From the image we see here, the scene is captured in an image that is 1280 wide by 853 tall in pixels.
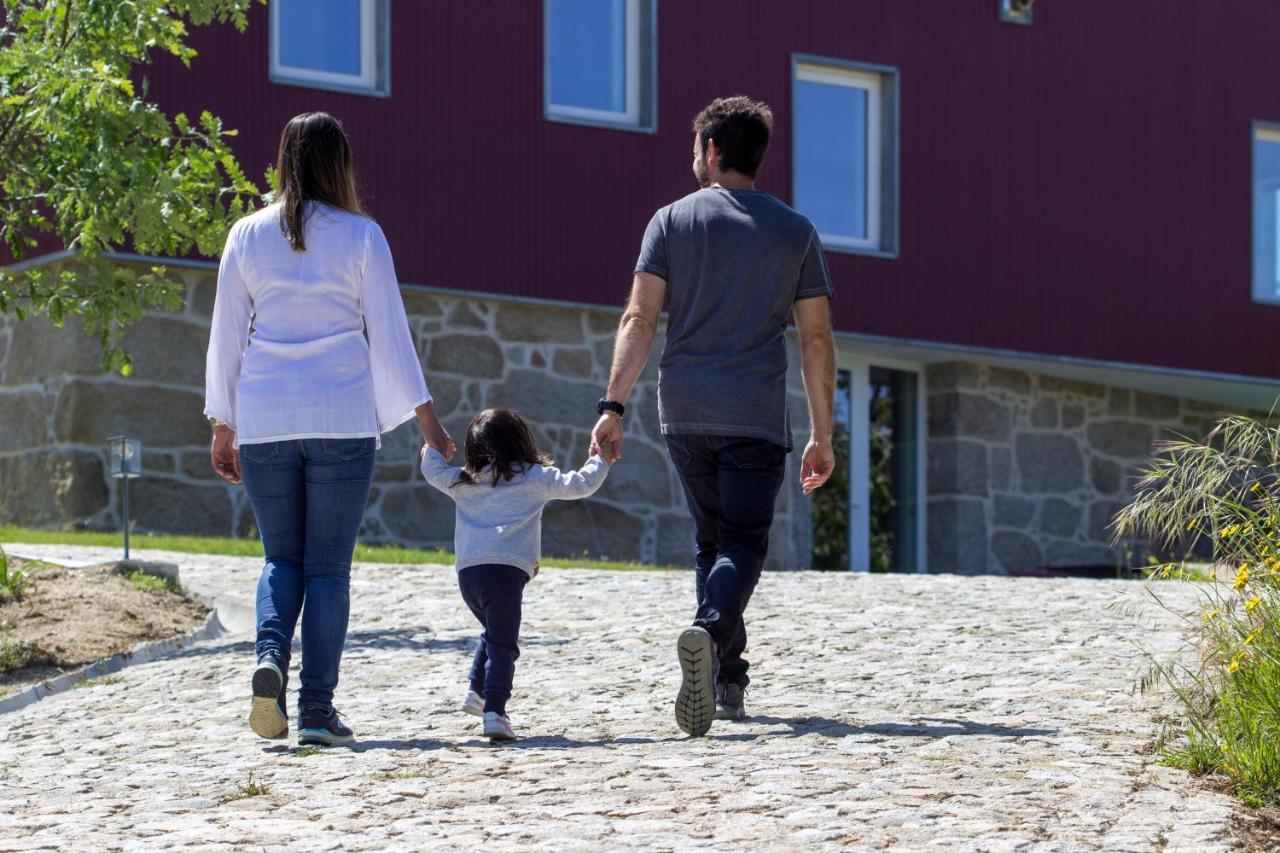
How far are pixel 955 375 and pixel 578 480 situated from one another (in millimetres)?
11840

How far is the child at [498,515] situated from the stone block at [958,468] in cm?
1151

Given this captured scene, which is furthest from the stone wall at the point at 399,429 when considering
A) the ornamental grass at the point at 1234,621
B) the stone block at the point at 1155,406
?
the ornamental grass at the point at 1234,621

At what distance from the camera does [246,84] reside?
13.8 metres

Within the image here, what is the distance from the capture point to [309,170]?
578 centimetres

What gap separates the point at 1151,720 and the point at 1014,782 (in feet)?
4.25

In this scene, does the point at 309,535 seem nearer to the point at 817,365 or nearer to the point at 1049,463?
the point at 817,365

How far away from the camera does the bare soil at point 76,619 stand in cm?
827

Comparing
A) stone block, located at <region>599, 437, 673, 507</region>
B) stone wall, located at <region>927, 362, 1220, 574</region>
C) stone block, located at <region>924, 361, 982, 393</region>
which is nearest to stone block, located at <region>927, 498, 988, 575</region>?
stone wall, located at <region>927, 362, 1220, 574</region>

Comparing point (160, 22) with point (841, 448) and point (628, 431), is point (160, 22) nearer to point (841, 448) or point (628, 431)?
point (628, 431)

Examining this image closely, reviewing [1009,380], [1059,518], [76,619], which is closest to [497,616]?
[76,619]

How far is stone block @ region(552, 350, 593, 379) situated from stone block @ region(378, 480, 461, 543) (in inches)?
54.6

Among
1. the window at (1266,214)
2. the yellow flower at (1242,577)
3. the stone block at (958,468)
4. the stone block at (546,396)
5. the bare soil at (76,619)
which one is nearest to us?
the yellow flower at (1242,577)

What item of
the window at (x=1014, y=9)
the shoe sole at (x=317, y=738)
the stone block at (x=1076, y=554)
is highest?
the window at (x=1014, y=9)

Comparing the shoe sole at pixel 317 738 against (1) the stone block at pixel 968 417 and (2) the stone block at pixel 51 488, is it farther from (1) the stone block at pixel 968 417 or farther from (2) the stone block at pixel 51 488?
(1) the stone block at pixel 968 417
